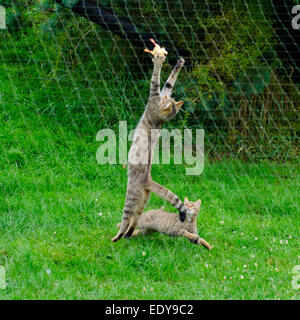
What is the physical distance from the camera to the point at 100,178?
259 inches

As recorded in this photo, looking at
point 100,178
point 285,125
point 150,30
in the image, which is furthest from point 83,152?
point 285,125

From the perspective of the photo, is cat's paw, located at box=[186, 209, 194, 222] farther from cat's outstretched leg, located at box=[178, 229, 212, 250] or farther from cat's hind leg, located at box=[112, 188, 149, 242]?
cat's hind leg, located at box=[112, 188, 149, 242]

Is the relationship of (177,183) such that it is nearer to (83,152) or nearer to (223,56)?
(83,152)

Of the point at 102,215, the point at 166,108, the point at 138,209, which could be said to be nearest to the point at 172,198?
the point at 138,209

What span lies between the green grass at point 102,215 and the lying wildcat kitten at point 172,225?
108 mm

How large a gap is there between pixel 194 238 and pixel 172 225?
0.23 meters

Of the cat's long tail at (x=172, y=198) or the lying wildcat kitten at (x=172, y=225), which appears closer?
the cat's long tail at (x=172, y=198)

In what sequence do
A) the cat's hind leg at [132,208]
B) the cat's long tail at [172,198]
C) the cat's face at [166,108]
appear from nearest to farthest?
the cat's long tail at [172,198]
the cat's face at [166,108]
the cat's hind leg at [132,208]

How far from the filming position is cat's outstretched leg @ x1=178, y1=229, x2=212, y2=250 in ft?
16.8

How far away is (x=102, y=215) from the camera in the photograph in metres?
5.71

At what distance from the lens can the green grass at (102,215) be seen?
4.61m
